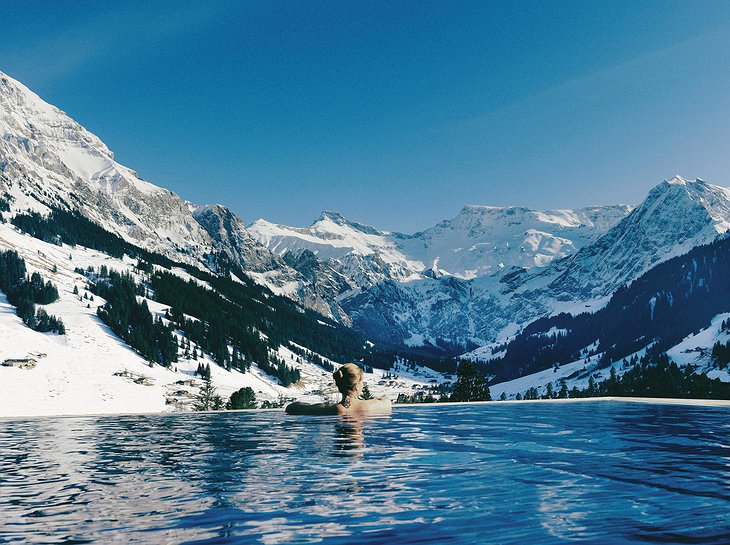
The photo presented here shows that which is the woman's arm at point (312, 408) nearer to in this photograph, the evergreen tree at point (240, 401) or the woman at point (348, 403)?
the woman at point (348, 403)

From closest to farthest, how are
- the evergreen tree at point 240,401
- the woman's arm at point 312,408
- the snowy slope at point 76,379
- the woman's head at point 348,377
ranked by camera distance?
the woman's head at point 348,377
the woman's arm at point 312,408
the evergreen tree at point 240,401
the snowy slope at point 76,379

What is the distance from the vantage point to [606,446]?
24.5 metres

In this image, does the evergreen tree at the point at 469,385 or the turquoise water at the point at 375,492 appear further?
the evergreen tree at the point at 469,385

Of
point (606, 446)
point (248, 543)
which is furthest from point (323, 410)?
point (248, 543)

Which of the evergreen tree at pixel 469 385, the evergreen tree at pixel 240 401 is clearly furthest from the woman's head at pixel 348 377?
the evergreen tree at pixel 240 401

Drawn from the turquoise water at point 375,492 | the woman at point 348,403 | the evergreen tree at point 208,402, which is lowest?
the evergreen tree at point 208,402

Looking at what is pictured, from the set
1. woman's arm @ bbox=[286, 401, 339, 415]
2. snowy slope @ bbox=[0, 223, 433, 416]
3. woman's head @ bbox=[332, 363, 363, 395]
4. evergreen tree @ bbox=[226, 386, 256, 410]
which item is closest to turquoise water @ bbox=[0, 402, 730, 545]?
woman's head @ bbox=[332, 363, 363, 395]

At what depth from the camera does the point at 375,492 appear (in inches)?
565

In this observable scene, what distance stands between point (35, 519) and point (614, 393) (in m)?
195

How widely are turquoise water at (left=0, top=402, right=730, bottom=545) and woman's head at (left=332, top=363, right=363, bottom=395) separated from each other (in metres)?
14.0

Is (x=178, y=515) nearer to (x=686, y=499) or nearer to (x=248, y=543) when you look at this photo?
(x=248, y=543)

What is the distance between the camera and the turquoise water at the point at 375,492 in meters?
10.5

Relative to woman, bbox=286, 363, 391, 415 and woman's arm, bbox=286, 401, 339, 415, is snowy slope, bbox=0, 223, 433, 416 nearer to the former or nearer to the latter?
woman's arm, bbox=286, 401, 339, 415

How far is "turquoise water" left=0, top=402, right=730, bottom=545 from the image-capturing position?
10.5 metres
